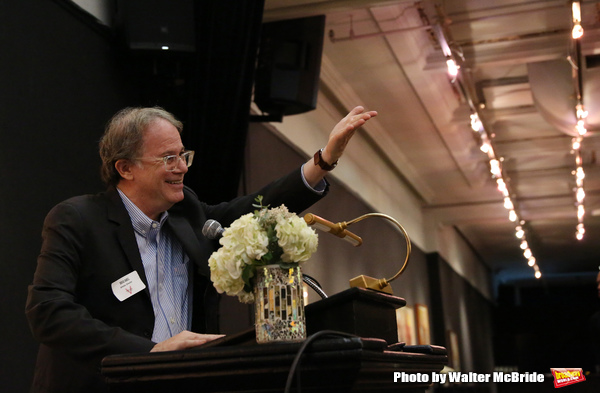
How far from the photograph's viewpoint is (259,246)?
1516 millimetres

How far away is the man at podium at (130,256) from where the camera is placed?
6.13 feet

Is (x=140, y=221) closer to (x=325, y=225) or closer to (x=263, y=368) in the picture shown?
(x=325, y=225)

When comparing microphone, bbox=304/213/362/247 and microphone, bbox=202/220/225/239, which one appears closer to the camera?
microphone, bbox=304/213/362/247

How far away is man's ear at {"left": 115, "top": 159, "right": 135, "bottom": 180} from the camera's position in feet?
7.65

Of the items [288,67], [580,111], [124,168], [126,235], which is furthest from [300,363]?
[580,111]

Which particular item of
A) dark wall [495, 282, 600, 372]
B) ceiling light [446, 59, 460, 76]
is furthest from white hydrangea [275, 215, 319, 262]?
dark wall [495, 282, 600, 372]

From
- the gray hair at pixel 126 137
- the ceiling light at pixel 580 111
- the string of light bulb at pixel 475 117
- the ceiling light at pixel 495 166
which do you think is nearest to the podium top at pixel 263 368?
the gray hair at pixel 126 137

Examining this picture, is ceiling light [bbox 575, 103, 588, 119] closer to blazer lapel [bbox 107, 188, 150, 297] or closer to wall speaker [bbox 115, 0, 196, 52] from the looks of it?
wall speaker [bbox 115, 0, 196, 52]

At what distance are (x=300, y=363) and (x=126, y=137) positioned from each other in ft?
4.30

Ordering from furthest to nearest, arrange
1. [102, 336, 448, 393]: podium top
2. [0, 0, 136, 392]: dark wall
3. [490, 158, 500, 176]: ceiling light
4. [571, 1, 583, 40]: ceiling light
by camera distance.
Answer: [490, 158, 500, 176]: ceiling light
[571, 1, 583, 40]: ceiling light
[0, 0, 136, 392]: dark wall
[102, 336, 448, 393]: podium top

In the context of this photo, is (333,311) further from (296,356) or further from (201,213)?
(201,213)

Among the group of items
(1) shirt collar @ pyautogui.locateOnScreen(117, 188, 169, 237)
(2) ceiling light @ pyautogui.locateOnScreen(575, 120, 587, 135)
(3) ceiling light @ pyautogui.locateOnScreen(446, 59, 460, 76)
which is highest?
(3) ceiling light @ pyautogui.locateOnScreen(446, 59, 460, 76)

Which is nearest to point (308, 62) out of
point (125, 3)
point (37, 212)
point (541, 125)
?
point (125, 3)
